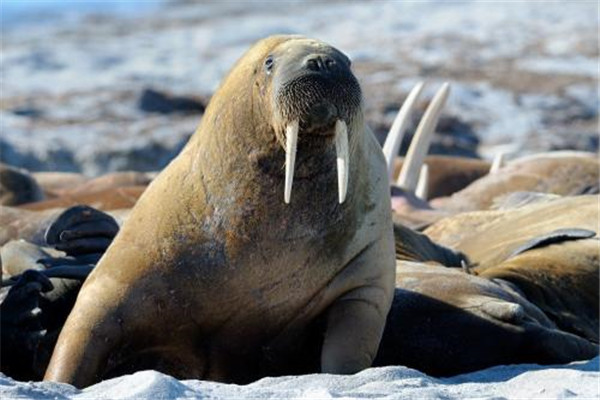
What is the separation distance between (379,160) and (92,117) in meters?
15.8

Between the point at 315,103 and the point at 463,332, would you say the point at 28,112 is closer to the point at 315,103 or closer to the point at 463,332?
the point at 463,332

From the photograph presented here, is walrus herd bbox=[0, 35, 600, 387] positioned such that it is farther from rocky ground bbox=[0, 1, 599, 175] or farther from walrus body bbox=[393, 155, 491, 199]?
rocky ground bbox=[0, 1, 599, 175]

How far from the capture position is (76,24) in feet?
145

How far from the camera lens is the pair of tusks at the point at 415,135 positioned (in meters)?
11.4

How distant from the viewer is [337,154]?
517 centimetres

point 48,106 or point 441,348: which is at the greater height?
point 441,348

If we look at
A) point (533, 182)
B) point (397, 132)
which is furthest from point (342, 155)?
point (533, 182)

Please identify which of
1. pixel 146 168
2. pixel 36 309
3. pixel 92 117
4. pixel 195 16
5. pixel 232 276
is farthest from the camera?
pixel 195 16

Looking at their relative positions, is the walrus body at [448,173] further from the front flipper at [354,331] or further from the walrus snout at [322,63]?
the walrus snout at [322,63]

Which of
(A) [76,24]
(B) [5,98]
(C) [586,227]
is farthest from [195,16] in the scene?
(C) [586,227]

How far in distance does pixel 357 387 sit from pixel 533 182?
7.88 m

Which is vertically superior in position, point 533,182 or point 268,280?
point 268,280

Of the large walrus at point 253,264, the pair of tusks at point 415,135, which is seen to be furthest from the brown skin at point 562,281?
the pair of tusks at point 415,135

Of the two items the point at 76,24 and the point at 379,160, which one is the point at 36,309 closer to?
the point at 379,160
